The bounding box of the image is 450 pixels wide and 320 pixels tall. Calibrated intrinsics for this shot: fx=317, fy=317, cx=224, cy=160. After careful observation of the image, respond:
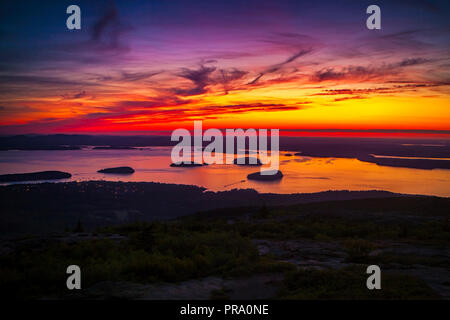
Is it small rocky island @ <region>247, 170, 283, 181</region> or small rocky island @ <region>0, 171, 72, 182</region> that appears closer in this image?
small rocky island @ <region>0, 171, 72, 182</region>

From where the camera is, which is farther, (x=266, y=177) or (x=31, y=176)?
(x=266, y=177)

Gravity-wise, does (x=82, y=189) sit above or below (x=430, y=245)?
above

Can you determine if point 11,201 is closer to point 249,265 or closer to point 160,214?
point 160,214

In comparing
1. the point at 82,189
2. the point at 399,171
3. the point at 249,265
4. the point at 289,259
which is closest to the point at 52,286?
the point at 249,265

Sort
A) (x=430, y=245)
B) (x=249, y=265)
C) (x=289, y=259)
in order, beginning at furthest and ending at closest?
1. (x=430, y=245)
2. (x=289, y=259)
3. (x=249, y=265)

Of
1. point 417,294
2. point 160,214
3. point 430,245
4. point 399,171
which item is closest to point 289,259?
point 417,294

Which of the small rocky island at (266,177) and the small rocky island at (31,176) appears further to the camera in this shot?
the small rocky island at (266,177)
